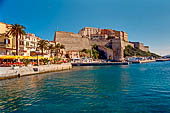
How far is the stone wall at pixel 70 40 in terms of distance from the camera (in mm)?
80062

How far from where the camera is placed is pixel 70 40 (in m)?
82.6

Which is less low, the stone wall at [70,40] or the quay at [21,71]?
the stone wall at [70,40]

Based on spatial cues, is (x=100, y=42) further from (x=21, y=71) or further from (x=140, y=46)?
(x=21, y=71)

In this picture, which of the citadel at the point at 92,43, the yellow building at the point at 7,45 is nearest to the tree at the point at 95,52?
the citadel at the point at 92,43

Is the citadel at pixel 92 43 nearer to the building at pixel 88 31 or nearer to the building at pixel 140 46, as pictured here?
the building at pixel 88 31

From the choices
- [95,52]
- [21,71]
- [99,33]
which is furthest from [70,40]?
[21,71]

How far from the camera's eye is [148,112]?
7.40m

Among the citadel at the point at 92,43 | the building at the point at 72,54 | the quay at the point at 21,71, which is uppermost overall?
the citadel at the point at 92,43

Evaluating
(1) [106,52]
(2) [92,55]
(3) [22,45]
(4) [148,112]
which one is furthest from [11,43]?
(1) [106,52]

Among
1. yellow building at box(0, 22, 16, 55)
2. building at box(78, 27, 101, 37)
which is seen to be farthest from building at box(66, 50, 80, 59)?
yellow building at box(0, 22, 16, 55)

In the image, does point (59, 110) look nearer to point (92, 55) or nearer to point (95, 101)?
point (95, 101)

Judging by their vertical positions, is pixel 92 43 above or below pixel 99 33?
below

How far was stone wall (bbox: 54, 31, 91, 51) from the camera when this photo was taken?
263 ft

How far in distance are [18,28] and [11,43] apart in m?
5.92
